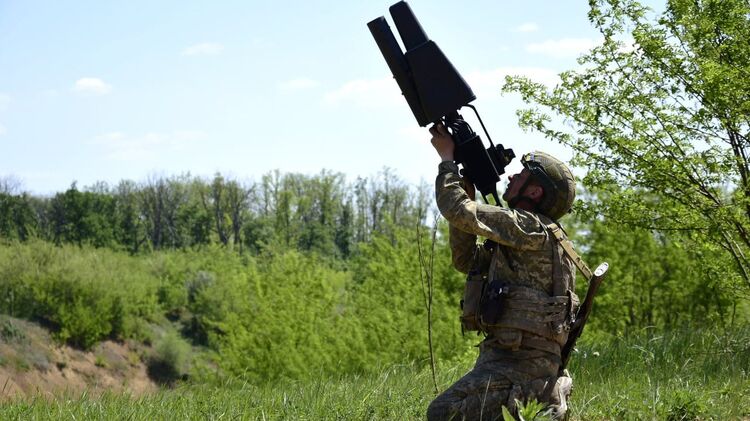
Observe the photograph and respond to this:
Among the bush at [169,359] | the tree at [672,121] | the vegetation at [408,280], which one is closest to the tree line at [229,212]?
the vegetation at [408,280]

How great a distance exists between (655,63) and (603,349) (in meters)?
3.00

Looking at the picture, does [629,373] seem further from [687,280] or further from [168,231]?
[168,231]

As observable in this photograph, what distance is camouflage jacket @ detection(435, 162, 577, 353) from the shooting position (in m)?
4.55

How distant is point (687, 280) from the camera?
2194 cm

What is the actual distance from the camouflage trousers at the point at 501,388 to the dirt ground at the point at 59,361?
28.9 meters

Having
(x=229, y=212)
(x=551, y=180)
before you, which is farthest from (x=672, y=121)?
(x=229, y=212)

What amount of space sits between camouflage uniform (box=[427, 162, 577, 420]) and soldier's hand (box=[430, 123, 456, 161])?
0.10 m

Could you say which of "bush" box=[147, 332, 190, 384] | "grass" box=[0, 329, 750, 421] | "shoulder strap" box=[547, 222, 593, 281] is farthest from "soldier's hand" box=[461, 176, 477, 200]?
"bush" box=[147, 332, 190, 384]

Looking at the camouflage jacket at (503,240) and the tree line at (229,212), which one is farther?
the tree line at (229,212)

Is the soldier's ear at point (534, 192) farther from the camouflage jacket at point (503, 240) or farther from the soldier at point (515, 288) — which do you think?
the camouflage jacket at point (503, 240)

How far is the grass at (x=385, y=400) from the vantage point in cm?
516

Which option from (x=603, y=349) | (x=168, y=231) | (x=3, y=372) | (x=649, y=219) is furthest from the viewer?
(x=168, y=231)

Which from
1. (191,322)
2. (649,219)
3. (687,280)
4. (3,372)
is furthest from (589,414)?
(191,322)

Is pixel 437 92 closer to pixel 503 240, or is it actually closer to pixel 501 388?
pixel 503 240
